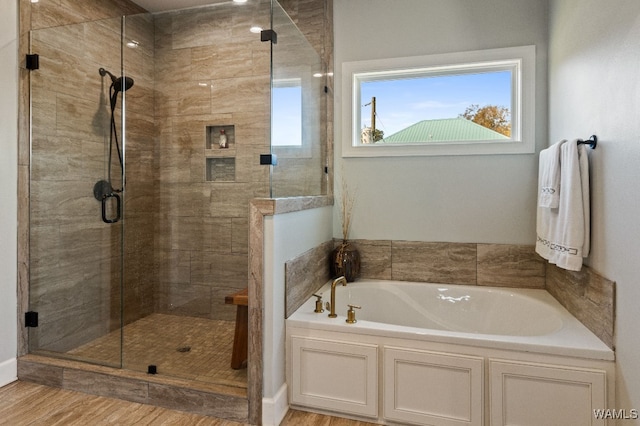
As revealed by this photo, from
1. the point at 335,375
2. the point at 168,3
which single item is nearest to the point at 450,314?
the point at 335,375

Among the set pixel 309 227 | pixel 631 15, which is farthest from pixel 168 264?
pixel 631 15

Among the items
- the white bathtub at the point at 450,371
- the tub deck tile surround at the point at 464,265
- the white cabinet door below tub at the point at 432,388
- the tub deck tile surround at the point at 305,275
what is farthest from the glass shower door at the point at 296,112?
the white cabinet door below tub at the point at 432,388

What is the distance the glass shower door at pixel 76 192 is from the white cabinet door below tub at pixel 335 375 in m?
1.22

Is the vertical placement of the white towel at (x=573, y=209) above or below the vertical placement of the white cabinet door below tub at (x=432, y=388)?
above

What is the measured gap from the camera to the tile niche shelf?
10.0 feet

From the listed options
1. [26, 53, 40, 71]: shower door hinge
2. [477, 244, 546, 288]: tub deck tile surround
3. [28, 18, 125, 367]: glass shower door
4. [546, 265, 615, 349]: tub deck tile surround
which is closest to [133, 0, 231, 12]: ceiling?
[28, 18, 125, 367]: glass shower door

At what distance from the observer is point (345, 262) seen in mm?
2852

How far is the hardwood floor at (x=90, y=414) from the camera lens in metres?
1.97

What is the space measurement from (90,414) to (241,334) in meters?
0.88

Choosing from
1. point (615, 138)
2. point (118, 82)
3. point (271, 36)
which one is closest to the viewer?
point (615, 138)

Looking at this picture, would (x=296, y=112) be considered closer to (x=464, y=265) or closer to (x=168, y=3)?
(x=464, y=265)

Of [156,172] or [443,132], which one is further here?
[156,172]

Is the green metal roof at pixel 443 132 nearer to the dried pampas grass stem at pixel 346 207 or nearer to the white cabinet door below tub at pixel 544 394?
the dried pampas grass stem at pixel 346 207

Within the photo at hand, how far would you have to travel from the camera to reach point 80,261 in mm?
2787
